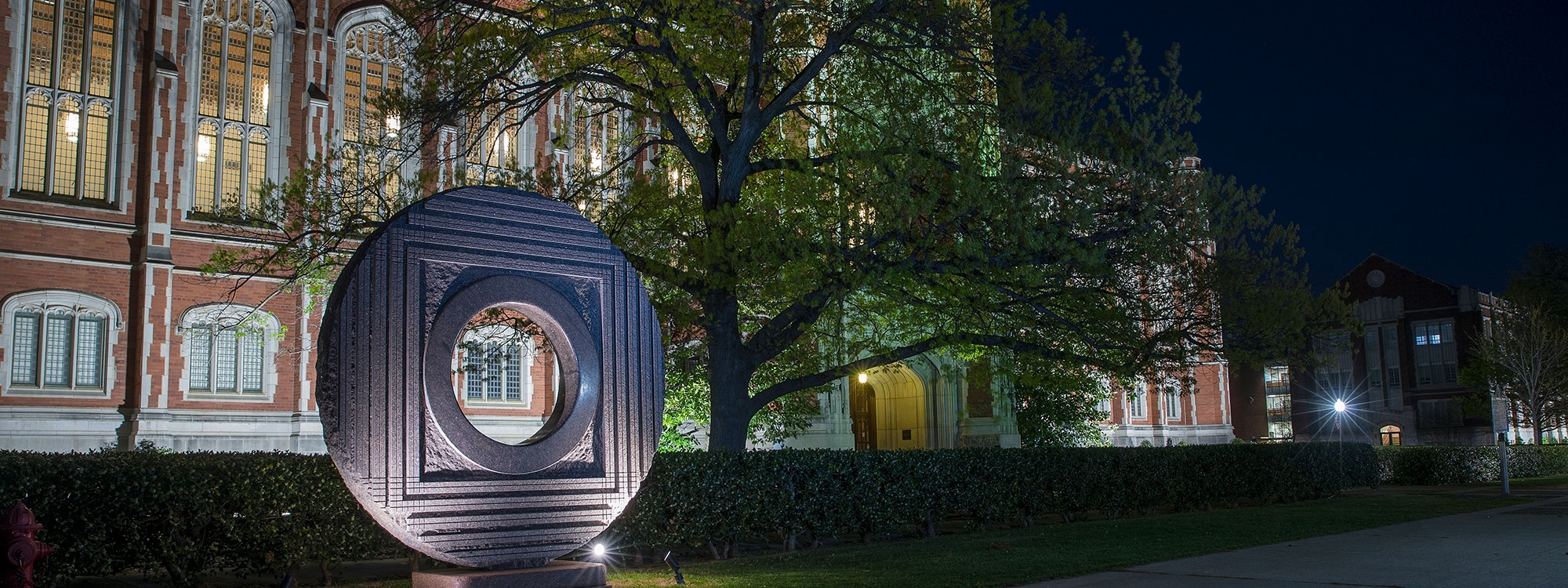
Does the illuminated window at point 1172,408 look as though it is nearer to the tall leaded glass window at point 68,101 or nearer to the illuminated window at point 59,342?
the illuminated window at point 59,342

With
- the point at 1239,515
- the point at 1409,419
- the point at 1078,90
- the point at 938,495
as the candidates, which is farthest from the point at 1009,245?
the point at 1409,419

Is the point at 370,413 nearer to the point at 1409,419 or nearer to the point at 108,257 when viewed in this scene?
the point at 108,257

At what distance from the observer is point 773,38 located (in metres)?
15.6

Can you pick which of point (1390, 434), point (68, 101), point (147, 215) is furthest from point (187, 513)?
point (1390, 434)

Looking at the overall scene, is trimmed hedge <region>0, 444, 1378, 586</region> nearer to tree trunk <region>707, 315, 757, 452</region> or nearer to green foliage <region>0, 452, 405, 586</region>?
green foliage <region>0, 452, 405, 586</region>

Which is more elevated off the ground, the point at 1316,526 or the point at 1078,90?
the point at 1078,90

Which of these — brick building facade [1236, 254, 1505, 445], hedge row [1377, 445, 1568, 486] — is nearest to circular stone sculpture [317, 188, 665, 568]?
hedge row [1377, 445, 1568, 486]

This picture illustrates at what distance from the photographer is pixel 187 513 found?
9.87 meters

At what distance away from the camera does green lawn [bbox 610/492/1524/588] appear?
1048 centimetres

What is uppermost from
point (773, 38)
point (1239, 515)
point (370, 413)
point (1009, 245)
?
point (773, 38)

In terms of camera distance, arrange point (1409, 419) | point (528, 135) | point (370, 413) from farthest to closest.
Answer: point (1409, 419) < point (528, 135) < point (370, 413)

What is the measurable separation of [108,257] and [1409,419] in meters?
64.7

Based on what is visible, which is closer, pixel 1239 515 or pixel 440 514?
pixel 440 514

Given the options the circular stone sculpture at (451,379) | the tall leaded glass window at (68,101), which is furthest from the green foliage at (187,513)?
the tall leaded glass window at (68,101)
